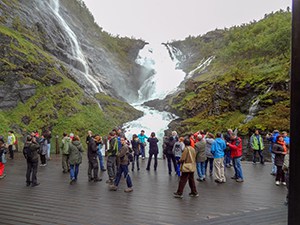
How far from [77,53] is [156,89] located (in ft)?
57.1

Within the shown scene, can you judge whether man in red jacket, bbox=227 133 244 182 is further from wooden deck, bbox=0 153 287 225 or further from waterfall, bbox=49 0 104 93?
waterfall, bbox=49 0 104 93

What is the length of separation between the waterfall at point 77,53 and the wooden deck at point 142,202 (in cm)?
2603

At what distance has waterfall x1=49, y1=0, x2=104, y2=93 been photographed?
125 feet

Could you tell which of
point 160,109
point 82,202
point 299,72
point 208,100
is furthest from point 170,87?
point 299,72

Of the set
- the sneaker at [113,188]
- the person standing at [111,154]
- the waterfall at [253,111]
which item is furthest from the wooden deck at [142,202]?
the waterfall at [253,111]

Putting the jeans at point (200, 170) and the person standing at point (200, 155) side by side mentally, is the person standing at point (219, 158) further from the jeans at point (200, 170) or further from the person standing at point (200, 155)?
the jeans at point (200, 170)

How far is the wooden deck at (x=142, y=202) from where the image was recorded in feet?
22.8

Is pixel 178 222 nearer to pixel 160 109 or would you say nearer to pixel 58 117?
pixel 58 117

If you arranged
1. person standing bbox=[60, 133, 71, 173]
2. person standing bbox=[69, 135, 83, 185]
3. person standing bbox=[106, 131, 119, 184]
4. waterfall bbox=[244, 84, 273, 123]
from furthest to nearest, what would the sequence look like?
1. waterfall bbox=[244, 84, 273, 123]
2. person standing bbox=[60, 133, 71, 173]
3. person standing bbox=[69, 135, 83, 185]
4. person standing bbox=[106, 131, 119, 184]

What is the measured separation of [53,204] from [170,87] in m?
47.7

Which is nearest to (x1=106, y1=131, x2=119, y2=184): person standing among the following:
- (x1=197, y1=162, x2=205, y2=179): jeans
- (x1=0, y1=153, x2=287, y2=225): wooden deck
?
(x1=0, y1=153, x2=287, y2=225): wooden deck

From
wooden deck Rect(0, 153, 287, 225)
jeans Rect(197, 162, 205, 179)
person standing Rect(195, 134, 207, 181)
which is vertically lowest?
wooden deck Rect(0, 153, 287, 225)

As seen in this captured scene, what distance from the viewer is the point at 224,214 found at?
23.9ft

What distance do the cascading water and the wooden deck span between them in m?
17.2
